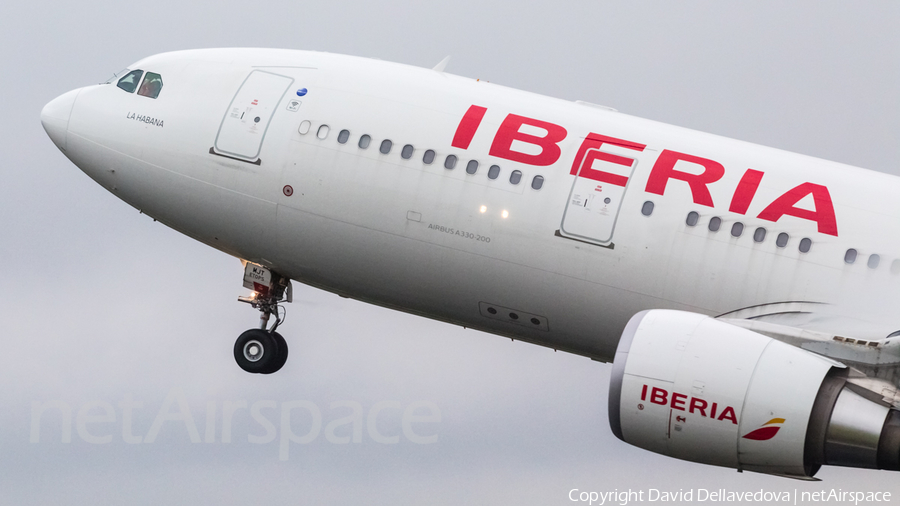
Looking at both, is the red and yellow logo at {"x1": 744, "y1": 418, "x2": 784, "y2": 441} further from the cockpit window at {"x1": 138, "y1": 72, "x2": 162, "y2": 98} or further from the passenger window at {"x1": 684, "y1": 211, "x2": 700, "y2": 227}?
the cockpit window at {"x1": 138, "y1": 72, "x2": 162, "y2": 98}

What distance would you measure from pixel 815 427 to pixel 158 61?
1404cm

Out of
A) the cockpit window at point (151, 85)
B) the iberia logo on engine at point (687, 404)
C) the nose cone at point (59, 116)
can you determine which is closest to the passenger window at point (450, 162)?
the iberia logo on engine at point (687, 404)

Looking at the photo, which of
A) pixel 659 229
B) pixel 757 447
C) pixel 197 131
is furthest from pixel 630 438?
pixel 197 131

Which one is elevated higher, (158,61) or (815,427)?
(158,61)

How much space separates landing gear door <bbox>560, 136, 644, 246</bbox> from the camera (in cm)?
2219

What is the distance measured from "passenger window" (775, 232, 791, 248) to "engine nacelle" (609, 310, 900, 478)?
7.02 feet

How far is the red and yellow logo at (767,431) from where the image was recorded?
19.4 metres

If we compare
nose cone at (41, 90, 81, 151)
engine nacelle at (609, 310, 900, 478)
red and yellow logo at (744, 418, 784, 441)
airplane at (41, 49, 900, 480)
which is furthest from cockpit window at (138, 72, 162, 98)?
red and yellow logo at (744, 418, 784, 441)

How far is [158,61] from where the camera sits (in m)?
26.4

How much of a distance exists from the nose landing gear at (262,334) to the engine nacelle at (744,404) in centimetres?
820

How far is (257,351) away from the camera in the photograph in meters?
26.2

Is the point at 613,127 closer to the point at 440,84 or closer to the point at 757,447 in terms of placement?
the point at 440,84

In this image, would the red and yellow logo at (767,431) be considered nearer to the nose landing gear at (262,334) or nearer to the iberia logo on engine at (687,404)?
the iberia logo on engine at (687,404)

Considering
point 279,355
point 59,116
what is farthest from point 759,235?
point 59,116
